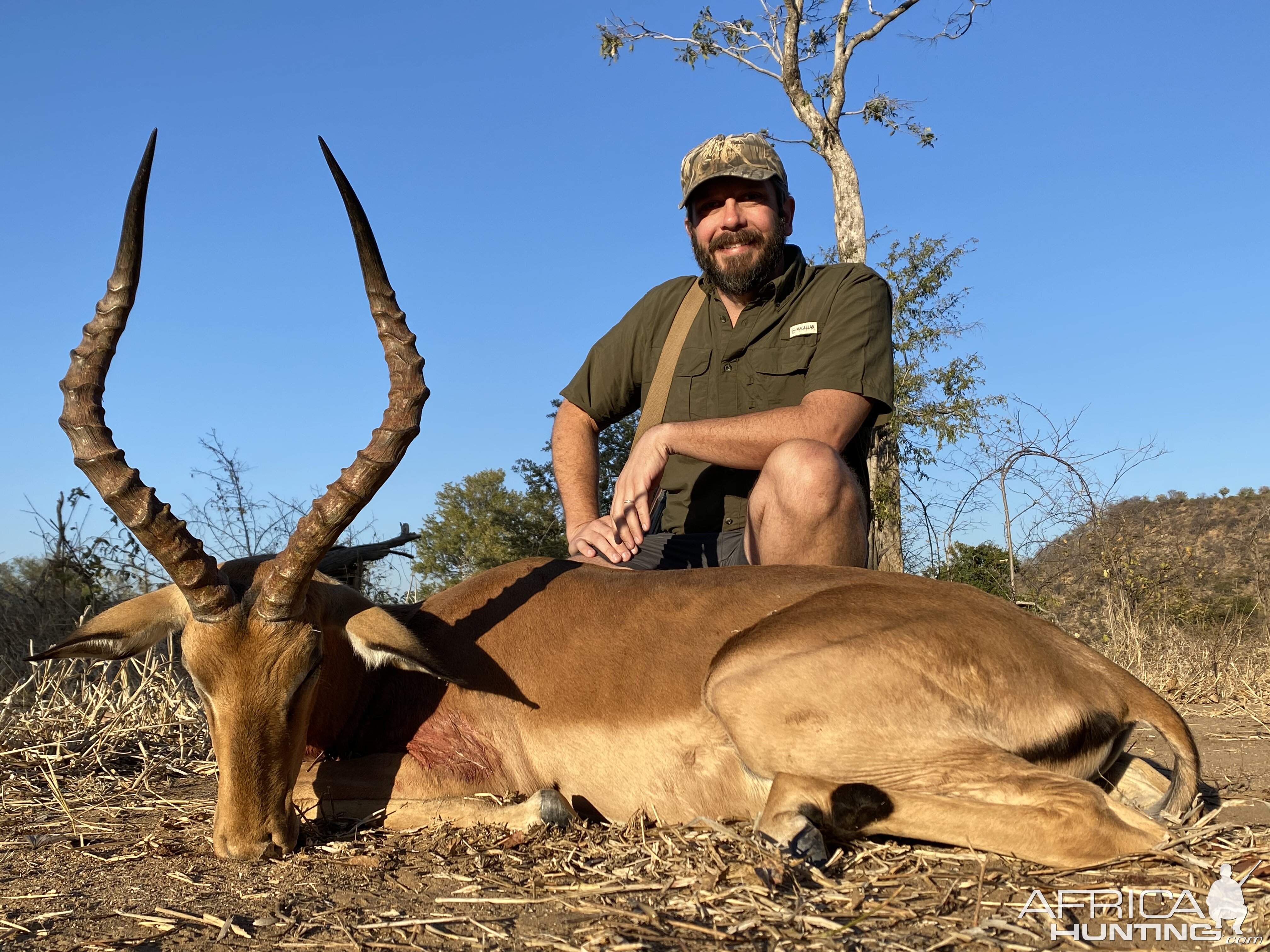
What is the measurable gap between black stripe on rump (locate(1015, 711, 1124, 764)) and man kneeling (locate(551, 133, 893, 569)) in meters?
1.69

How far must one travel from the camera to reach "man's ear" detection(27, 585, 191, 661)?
3918mm

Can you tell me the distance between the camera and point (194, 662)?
373 centimetres

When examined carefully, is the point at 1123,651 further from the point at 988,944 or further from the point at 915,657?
the point at 988,944

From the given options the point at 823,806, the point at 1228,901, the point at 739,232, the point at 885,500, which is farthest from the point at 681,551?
the point at 885,500

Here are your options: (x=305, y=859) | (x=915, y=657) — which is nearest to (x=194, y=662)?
(x=305, y=859)

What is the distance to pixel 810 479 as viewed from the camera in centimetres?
494

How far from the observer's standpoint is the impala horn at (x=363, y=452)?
3.78 m

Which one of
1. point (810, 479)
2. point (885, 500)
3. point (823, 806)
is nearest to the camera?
point (823, 806)

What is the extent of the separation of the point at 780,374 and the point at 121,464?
368cm

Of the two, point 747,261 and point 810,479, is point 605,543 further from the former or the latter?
point 747,261

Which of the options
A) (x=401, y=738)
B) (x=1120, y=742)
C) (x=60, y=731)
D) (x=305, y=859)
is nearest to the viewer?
(x=305, y=859)

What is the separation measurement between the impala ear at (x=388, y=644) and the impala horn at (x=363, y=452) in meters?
0.26

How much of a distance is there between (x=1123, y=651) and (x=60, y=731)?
8008mm

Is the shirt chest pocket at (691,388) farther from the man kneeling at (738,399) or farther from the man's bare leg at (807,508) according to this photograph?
the man's bare leg at (807,508)
